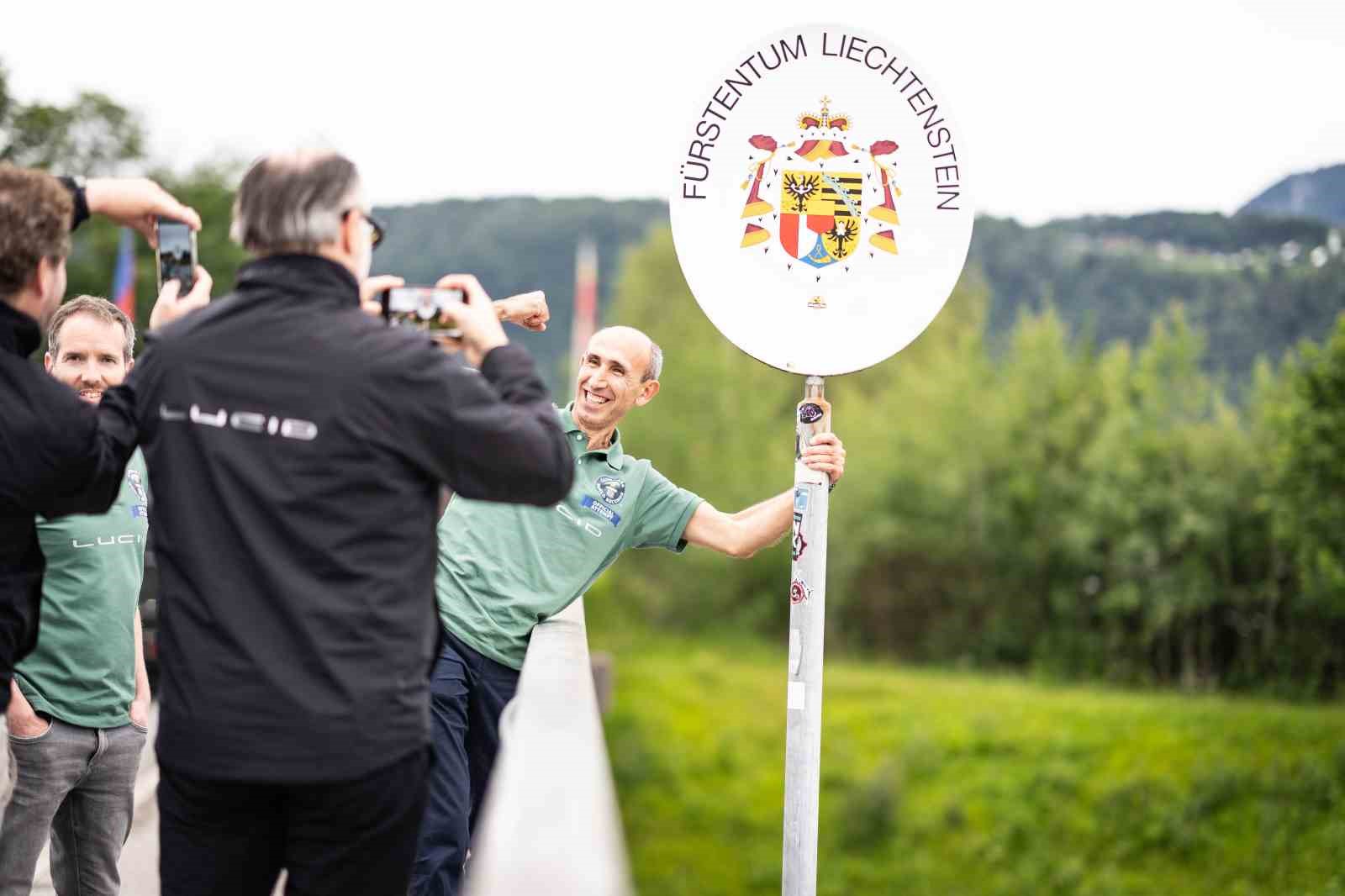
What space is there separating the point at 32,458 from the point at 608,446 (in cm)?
225

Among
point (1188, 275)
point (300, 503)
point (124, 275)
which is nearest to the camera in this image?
point (300, 503)

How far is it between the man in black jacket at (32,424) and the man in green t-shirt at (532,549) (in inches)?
64.9

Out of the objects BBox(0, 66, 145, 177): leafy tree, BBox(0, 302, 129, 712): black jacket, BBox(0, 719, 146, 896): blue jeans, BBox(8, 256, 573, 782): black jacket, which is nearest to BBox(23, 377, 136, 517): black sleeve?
BBox(0, 302, 129, 712): black jacket

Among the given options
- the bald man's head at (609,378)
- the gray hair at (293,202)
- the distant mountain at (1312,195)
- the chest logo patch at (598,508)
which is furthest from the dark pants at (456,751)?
the distant mountain at (1312,195)

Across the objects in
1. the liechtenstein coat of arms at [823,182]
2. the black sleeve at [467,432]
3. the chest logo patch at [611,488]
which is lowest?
the chest logo patch at [611,488]

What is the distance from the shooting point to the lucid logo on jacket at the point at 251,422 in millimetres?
2264

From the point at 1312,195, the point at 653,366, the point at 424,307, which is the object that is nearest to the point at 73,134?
the point at 653,366

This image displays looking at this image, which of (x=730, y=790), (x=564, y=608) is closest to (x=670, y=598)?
(x=730, y=790)

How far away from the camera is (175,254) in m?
2.68

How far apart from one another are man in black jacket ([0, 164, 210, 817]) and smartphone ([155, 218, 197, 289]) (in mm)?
157

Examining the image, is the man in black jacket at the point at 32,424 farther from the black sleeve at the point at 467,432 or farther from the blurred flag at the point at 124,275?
the blurred flag at the point at 124,275

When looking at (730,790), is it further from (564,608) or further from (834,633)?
(564,608)

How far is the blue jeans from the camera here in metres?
3.41

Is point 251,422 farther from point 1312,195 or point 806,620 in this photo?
point 1312,195
